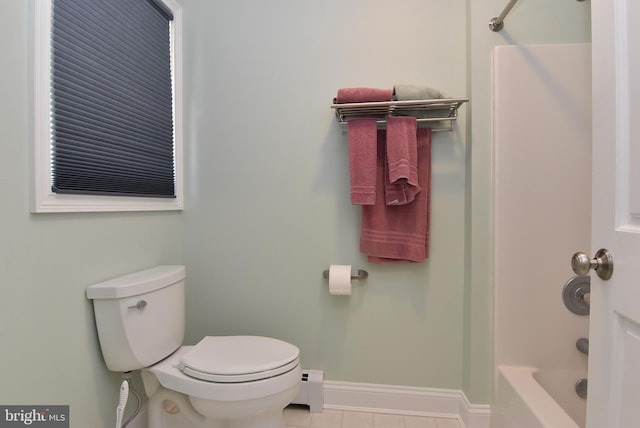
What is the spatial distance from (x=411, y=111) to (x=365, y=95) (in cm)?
24

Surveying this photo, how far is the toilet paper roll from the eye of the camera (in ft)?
4.94

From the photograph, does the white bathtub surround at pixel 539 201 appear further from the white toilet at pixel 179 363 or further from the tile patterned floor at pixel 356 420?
the white toilet at pixel 179 363

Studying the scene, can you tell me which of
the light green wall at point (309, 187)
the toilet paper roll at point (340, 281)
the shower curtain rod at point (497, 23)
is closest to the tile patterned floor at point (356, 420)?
the light green wall at point (309, 187)

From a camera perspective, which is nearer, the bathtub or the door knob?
the door knob

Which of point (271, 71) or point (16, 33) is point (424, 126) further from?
point (16, 33)

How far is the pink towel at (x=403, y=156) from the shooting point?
1378 millimetres

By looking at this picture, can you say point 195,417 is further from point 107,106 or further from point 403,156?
point 403,156

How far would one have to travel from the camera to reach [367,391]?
1585mm

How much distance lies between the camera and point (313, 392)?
1581 mm

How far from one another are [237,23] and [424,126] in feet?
3.73

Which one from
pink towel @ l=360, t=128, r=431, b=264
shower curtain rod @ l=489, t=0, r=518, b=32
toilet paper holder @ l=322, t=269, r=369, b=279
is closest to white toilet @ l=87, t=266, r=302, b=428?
toilet paper holder @ l=322, t=269, r=369, b=279

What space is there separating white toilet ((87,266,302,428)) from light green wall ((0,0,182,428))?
0.08 m

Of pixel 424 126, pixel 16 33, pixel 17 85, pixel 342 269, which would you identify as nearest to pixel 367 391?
pixel 342 269

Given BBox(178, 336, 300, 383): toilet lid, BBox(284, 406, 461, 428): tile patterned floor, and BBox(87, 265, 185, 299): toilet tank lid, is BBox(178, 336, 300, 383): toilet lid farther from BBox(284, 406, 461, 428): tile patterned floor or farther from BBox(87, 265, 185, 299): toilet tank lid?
BBox(284, 406, 461, 428): tile patterned floor
